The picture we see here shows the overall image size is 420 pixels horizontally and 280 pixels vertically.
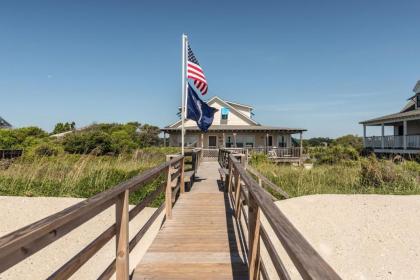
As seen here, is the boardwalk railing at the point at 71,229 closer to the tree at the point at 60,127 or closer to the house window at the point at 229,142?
the house window at the point at 229,142

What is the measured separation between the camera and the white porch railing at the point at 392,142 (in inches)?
786

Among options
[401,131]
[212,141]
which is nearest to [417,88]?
[401,131]

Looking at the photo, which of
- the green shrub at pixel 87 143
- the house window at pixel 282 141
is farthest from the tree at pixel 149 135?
the house window at pixel 282 141

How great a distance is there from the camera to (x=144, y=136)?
5016 centimetres

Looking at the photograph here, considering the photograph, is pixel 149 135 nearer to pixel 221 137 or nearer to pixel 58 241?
pixel 221 137

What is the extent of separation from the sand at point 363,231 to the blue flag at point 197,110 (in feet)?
12.2

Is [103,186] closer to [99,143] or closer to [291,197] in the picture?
[291,197]

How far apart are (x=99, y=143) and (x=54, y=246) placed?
59.5 feet

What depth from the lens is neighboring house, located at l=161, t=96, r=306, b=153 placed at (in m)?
29.1

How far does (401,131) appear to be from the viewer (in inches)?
1011

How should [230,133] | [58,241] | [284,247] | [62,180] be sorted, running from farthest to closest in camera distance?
1. [230,133]
2. [62,180]
3. [58,241]
4. [284,247]

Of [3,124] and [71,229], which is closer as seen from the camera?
[71,229]

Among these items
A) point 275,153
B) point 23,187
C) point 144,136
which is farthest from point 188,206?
point 144,136

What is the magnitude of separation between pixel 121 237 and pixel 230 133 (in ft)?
90.1
